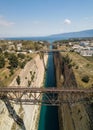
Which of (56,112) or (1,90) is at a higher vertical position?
(1,90)

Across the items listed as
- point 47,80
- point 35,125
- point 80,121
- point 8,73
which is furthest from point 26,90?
point 47,80

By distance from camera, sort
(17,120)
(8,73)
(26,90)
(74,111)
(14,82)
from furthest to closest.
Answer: (8,73) → (14,82) → (74,111) → (17,120) → (26,90)

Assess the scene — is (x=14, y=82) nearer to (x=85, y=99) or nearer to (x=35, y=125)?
(x=35, y=125)

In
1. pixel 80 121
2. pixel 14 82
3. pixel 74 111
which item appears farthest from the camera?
pixel 14 82

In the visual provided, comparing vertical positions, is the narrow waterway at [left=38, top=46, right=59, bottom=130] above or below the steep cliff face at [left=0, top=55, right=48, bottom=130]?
below

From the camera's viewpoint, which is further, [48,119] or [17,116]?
[48,119]

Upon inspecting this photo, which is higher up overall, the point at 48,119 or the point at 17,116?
the point at 17,116

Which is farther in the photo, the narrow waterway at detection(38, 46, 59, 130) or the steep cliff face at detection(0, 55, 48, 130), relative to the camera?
the narrow waterway at detection(38, 46, 59, 130)

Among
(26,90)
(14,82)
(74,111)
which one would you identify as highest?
(26,90)

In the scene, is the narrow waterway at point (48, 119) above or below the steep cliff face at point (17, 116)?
below

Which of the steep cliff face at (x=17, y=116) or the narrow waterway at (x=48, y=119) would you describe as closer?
the steep cliff face at (x=17, y=116)

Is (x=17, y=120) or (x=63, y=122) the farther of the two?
(x=63, y=122)
